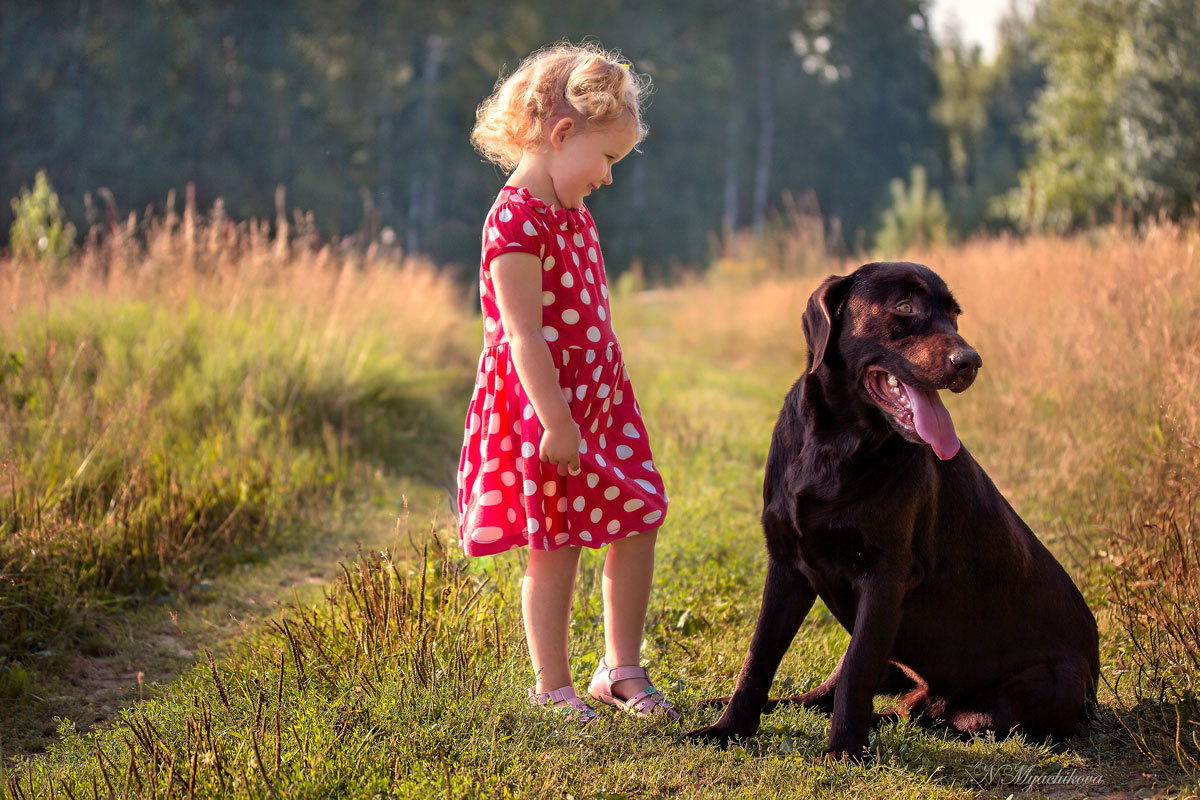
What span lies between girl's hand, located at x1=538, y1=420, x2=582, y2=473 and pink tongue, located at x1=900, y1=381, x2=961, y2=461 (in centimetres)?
86

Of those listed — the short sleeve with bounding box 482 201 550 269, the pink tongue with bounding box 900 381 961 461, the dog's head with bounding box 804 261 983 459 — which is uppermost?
the short sleeve with bounding box 482 201 550 269

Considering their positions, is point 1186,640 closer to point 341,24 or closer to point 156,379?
point 156,379

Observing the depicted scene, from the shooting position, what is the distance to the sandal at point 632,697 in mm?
2992

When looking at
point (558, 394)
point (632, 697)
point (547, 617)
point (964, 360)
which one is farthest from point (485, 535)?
point (964, 360)

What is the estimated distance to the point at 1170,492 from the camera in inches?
160

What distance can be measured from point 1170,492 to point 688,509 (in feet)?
6.56

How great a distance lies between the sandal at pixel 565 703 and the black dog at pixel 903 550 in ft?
1.00

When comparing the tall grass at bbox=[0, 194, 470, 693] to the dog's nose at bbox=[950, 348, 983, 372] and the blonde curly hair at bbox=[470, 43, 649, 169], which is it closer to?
the blonde curly hair at bbox=[470, 43, 649, 169]

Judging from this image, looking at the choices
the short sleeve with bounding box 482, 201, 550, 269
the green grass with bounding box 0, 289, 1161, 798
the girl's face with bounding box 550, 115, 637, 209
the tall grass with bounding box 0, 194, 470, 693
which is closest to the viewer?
the green grass with bounding box 0, 289, 1161, 798

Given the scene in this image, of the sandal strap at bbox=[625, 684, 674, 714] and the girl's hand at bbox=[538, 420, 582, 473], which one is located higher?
the girl's hand at bbox=[538, 420, 582, 473]

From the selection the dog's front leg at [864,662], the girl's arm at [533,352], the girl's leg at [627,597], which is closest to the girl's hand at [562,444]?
the girl's arm at [533,352]

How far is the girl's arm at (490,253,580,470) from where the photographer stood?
284cm

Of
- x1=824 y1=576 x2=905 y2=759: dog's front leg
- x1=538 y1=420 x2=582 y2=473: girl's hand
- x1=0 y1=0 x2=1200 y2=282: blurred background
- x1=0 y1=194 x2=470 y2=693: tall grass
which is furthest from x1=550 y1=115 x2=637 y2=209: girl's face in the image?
x1=0 y1=0 x2=1200 y2=282: blurred background

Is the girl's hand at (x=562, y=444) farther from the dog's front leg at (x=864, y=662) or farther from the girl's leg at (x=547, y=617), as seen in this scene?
the dog's front leg at (x=864, y=662)
